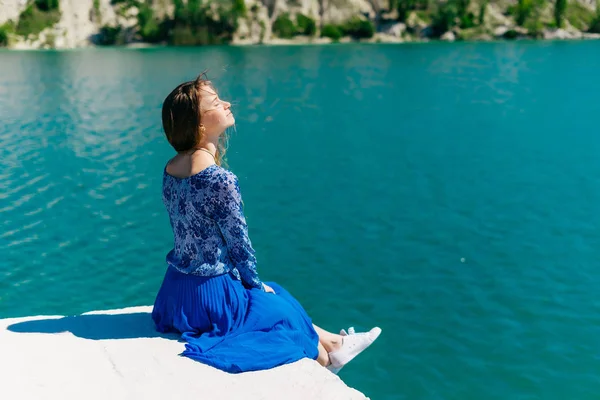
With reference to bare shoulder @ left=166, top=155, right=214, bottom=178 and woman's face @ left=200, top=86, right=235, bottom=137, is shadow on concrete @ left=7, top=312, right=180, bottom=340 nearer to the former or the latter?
bare shoulder @ left=166, top=155, right=214, bottom=178

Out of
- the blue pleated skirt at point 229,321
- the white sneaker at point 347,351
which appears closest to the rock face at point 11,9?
the blue pleated skirt at point 229,321

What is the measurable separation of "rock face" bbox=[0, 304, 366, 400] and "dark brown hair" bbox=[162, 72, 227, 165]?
2.21 meters

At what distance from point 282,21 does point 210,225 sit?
419 feet

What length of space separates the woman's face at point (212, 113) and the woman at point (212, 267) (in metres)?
0.01

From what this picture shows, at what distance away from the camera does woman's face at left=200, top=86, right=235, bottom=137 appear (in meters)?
6.57

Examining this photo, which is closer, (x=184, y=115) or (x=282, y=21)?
(x=184, y=115)

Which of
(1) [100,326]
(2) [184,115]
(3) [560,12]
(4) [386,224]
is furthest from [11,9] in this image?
(2) [184,115]

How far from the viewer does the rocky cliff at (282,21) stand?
117m

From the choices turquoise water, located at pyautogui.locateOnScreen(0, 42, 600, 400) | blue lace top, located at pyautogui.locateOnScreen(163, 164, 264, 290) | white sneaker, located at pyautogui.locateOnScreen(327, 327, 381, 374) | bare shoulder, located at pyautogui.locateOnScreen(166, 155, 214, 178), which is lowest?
turquoise water, located at pyautogui.locateOnScreen(0, 42, 600, 400)

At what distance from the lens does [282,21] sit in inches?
5084

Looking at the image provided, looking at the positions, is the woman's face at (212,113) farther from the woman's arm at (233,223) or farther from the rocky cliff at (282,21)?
the rocky cliff at (282,21)

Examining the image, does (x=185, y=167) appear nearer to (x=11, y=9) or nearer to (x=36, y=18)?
(x=36, y=18)

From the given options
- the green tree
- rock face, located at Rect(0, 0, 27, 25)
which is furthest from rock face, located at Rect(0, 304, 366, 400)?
the green tree

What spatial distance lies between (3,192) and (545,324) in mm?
17473
